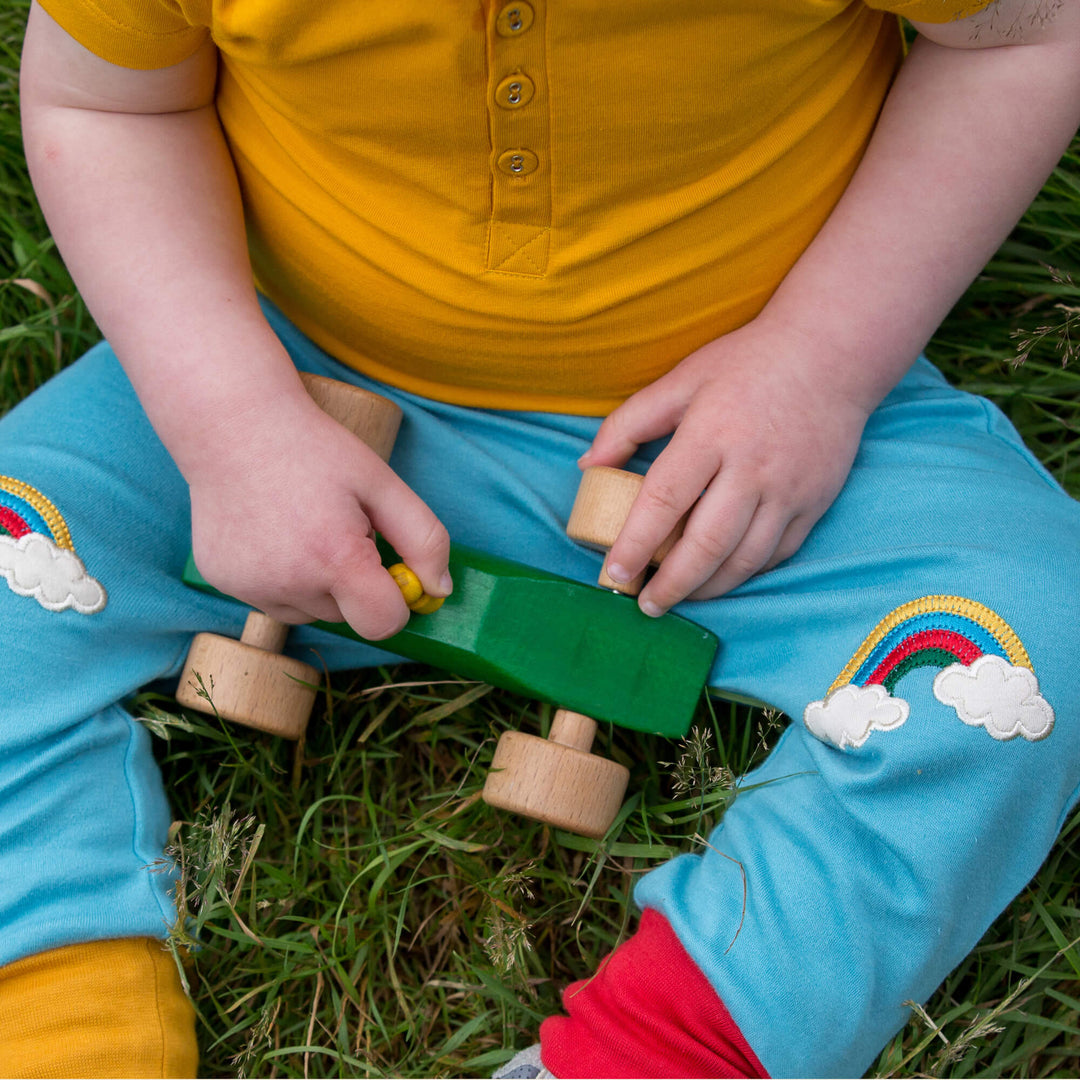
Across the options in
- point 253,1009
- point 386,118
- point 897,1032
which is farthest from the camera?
point 253,1009

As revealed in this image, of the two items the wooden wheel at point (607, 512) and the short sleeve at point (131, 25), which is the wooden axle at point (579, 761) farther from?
the short sleeve at point (131, 25)

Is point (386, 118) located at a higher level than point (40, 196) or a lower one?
higher

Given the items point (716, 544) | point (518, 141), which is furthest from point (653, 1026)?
point (518, 141)

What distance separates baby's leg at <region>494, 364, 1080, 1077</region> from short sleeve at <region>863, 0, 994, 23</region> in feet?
1.41

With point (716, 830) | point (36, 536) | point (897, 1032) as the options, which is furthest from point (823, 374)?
point (36, 536)

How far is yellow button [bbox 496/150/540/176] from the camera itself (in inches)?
38.2

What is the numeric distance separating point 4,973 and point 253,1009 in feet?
0.93

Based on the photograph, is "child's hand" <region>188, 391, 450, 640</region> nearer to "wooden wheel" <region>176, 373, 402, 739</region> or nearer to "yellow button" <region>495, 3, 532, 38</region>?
"wooden wheel" <region>176, 373, 402, 739</region>

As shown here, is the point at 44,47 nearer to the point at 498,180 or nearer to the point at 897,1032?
the point at 498,180

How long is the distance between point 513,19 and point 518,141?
110mm

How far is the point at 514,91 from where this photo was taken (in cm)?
92

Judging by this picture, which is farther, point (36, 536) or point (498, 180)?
point (36, 536)

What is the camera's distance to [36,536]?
1.13m

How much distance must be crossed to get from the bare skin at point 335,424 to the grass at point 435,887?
222mm
